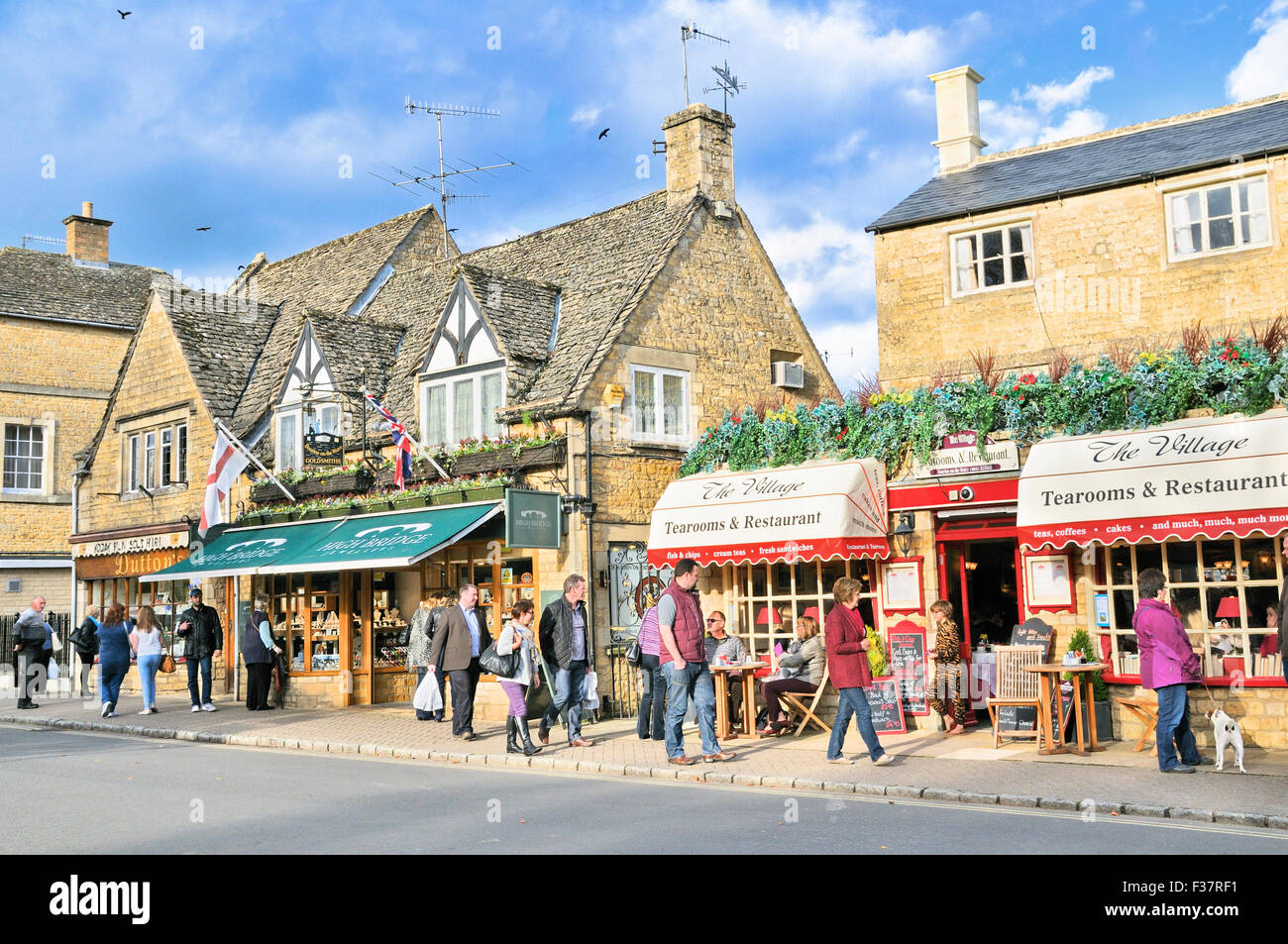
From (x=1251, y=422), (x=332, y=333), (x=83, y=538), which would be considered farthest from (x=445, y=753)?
(x=83, y=538)

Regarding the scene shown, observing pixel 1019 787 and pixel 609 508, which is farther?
pixel 609 508

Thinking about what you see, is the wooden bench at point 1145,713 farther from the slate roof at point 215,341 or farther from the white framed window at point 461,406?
the slate roof at point 215,341

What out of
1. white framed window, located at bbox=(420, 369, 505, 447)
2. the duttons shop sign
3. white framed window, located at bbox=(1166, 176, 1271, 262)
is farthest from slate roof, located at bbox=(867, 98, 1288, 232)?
the duttons shop sign

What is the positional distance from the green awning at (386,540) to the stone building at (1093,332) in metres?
6.27

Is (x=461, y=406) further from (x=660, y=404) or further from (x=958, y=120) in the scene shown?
(x=958, y=120)

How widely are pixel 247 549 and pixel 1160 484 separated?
50.1ft

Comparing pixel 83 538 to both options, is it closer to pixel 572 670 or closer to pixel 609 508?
pixel 609 508

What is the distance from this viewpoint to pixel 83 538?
90.8 ft

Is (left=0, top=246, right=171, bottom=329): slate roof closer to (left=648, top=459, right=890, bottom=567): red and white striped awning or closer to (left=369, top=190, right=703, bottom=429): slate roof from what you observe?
(left=369, top=190, right=703, bottom=429): slate roof

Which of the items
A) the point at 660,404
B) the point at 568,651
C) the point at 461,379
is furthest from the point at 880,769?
the point at 461,379

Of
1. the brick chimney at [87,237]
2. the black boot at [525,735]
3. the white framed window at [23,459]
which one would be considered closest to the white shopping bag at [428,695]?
the black boot at [525,735]

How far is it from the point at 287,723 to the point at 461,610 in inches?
175

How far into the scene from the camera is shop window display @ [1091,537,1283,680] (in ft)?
41.7

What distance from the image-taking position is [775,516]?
50.9 feet
